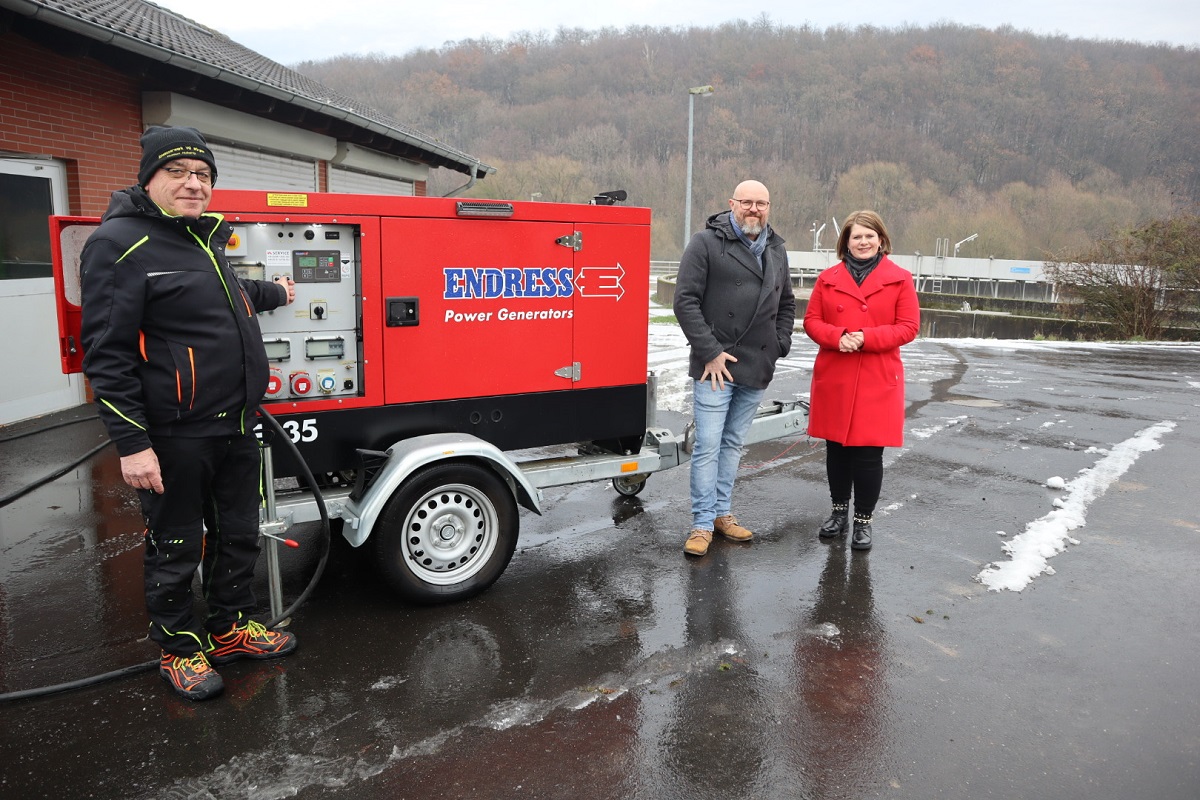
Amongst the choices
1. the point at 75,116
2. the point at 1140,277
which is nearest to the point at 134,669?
the point at 75,116

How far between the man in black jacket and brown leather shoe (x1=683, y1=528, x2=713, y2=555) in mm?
2596

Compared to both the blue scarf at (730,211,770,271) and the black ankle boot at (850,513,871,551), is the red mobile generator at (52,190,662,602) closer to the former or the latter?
the blue scarf at (730,211,770,271)

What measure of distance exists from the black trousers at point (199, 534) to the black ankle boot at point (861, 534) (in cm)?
350

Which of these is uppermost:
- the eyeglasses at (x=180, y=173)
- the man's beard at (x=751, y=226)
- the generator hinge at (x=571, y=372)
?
the eyeglasses at (x=180, y=173)

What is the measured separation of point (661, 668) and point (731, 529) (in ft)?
6.02

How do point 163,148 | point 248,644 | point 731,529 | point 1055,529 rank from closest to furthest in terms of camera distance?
point 163,148 < point 248,644 < point 731,529 < point 1055,529

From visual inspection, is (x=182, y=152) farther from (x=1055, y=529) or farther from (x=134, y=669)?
(x=1055, y=529)

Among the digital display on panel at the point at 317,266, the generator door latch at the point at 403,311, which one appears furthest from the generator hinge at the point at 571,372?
the digital display on panel at the point at 317,266

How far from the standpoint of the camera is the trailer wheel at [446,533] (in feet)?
13.9

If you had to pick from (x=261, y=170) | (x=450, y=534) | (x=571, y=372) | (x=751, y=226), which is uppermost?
(x=261, y=170)

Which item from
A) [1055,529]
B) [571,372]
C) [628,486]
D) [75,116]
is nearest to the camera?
[571,372]

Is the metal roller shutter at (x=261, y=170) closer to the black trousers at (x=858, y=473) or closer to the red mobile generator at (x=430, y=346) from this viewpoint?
the red mobile generator at (x=430, y=346)

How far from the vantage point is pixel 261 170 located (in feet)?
39.5

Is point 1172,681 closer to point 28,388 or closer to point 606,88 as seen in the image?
point 28,388
